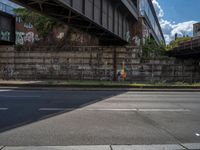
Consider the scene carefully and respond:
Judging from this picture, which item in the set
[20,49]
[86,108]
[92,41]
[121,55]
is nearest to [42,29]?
[92,41]

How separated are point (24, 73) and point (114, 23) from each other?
14181mm

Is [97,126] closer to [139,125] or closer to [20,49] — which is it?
[139,125]

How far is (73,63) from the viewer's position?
139 ft

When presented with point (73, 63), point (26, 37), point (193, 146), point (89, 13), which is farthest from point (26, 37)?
point (193, 146)

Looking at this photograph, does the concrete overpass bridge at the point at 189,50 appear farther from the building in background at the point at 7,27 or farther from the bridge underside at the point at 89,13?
the building in background at the point at 7,27

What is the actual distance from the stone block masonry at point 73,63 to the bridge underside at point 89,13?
89.5 inches

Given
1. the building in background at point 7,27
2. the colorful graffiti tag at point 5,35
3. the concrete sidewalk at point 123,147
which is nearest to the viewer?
the concrete sidewalk at point 123,147

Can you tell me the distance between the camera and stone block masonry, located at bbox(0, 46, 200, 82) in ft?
138

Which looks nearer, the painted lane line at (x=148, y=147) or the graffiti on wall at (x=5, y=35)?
the painted lane line at (x=148, y=147)

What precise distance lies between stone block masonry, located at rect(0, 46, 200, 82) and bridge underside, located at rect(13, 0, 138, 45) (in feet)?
7.45

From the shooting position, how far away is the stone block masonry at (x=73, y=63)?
41969 mm

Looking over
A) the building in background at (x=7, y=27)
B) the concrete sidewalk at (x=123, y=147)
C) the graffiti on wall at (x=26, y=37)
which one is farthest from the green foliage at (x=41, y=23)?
the concrete sidewalk at (x=123, y=147)

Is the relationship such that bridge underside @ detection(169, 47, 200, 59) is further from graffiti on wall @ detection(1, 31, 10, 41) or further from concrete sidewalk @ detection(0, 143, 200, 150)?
concrete sidewalk @ detection(0, 143, 200, 150)

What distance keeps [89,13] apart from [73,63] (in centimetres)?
1743
